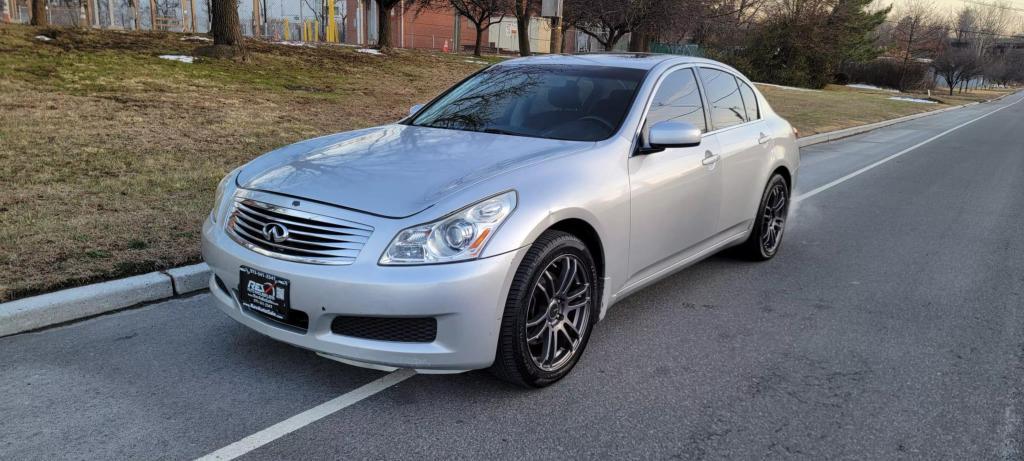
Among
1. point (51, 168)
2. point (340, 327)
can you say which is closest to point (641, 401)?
point (340, 327)

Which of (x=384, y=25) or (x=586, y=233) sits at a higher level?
(x=384, y=25)

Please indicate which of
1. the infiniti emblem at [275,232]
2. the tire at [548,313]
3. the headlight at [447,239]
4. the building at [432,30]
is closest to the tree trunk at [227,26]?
the infiniti emblem at [275,232]

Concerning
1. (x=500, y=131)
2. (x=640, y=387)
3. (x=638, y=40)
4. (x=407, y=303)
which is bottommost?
(x=640, y=387)

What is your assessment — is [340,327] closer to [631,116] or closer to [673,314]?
[631,116]

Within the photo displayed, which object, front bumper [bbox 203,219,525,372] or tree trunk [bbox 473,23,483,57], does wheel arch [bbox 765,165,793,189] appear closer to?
front bumper [bbox 203,219,525,372]

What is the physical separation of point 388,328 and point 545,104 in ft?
6.50

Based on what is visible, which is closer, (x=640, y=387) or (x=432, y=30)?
(x=640, y=387)

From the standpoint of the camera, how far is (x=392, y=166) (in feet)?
11.5

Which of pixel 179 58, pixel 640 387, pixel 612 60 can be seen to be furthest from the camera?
pixel 179 58

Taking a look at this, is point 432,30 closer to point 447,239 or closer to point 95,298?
point 95,298

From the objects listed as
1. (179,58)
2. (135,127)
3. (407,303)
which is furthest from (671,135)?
(179,58)

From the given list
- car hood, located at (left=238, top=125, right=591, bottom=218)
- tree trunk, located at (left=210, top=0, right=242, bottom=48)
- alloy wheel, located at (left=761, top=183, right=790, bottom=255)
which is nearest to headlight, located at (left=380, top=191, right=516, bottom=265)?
car hood, located at (left=238, top=125, right=591, bottom=218)

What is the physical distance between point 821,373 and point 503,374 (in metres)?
1.72

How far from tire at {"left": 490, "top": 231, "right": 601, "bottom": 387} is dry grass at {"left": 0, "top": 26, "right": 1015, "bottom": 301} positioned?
2.78 meters
